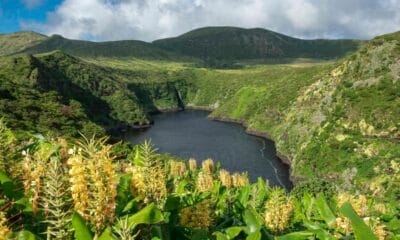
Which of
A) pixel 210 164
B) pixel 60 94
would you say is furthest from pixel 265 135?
pixel 210 164

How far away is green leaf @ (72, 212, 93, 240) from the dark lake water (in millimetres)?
82180

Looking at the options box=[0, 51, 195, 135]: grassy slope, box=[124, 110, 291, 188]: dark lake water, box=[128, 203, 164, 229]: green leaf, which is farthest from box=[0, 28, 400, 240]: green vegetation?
box=[124, 110, 291, 188]: dark lake water

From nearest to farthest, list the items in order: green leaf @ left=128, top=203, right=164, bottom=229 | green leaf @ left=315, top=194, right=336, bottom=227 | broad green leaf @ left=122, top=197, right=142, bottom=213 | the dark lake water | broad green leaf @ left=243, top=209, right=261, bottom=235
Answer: green leaf @ left=128, top=203, right=164, bottom=229 → broad green leaf @ left=122, top=197, right=142, bottom=213 → broad green leaf @ left=243, top=209, right=261, bottom=235 → green leaf @ left=315, top=194, right=336, bottom=227 → the dark lake water

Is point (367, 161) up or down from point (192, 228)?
down

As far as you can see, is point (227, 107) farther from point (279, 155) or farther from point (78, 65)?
point (279, 155)

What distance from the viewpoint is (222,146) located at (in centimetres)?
12019

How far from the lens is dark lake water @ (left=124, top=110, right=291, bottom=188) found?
95.2 m

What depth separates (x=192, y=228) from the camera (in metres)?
4.58

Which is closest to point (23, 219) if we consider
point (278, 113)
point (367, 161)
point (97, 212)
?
point (97, 212)

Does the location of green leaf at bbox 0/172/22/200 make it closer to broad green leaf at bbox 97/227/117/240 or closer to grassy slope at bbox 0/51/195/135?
broad green leaf at bbox 97/227/117/240

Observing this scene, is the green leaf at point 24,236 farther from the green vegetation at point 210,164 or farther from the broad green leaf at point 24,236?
the green vegetation at point 210,164

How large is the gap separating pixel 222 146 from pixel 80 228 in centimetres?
11758

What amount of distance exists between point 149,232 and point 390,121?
Answer: 8265cm

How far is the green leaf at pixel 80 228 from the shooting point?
9.60 ft
